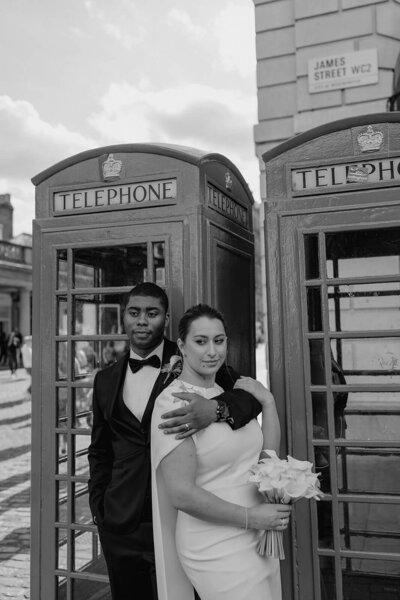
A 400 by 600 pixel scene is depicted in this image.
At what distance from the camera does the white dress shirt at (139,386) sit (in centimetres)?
235

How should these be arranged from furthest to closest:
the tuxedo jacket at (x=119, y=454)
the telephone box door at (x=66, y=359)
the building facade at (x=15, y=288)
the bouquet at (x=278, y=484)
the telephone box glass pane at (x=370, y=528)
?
the building facade at (x=15, y=288) < the telephone box glass pane at (x=370, y=528) < the telephone box door at (x=66, y=359) < the tuxedo jacket at (x=119, y=454) < the bouquet at (x=278, y=484)

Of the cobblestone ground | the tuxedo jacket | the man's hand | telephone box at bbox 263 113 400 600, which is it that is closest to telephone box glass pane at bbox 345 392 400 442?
telephone box at bbox 263 113 400 600

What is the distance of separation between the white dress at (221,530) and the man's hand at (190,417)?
32mm

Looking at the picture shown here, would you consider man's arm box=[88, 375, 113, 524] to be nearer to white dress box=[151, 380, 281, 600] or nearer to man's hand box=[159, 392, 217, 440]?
white dress box=[151, 380, 281, 600]

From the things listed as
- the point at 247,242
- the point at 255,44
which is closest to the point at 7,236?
the point at 255,44

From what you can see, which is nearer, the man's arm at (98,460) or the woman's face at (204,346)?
the woman's face at (204,346)

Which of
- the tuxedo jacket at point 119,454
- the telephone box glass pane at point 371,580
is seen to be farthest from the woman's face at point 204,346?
the telephone box glass pane at point 371,580

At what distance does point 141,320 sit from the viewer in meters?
2.42

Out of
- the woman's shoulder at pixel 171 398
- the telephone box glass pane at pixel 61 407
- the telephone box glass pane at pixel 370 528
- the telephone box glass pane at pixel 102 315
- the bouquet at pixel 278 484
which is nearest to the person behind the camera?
the bouquet at pixel 278 484

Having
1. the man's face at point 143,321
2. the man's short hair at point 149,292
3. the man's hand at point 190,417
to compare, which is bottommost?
the man's hand at point 190,417

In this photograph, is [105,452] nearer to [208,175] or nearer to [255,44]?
[208,175]

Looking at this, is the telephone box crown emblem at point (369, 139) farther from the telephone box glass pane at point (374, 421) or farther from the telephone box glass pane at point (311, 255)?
the telephone box glass pane at point (374, 421)

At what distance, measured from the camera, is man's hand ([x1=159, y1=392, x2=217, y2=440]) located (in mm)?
1804

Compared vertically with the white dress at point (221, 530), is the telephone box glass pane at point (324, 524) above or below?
below
